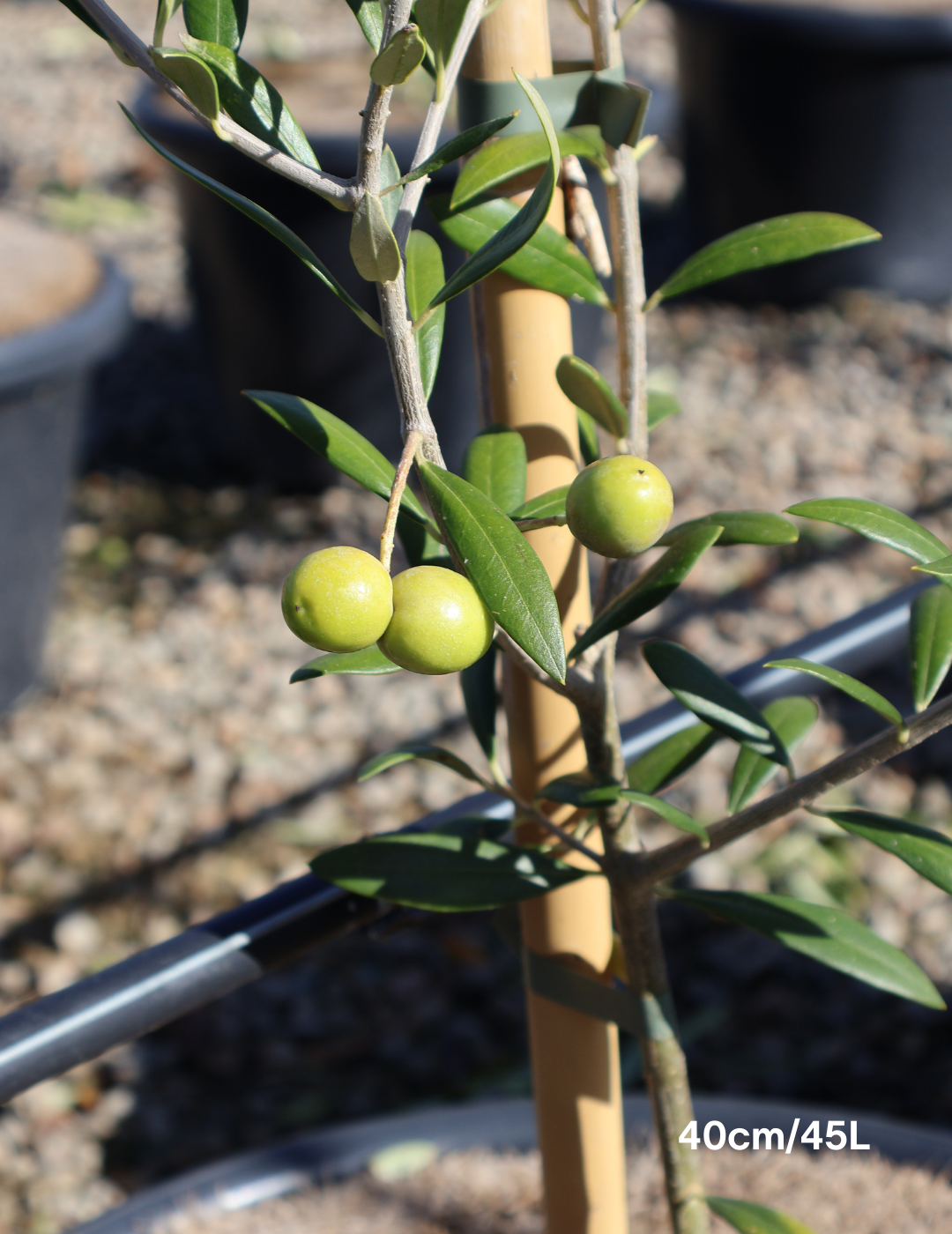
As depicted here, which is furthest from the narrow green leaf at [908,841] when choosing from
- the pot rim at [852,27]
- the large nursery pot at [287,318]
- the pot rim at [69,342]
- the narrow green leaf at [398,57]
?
the pot rim at [852,27]

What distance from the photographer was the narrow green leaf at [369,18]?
401 mm

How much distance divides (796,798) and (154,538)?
6.57ft

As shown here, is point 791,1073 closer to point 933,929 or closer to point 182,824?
point 933,929

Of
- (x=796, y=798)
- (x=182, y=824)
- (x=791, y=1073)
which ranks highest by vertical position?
(x=796, y=798)

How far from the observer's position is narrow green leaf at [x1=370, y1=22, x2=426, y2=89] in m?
0.32

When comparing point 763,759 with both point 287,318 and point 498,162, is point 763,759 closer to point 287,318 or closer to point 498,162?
point 498,162

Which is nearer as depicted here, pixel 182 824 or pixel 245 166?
pixel 182 824

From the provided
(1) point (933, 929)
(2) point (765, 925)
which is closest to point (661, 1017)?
(2) point (765, 925)

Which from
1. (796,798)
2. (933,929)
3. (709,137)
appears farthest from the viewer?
(709,137)

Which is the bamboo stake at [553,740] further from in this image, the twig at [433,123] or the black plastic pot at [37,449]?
the black plastic pot at [37,449]

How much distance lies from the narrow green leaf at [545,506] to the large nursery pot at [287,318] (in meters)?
1.75

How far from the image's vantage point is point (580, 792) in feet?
1.66

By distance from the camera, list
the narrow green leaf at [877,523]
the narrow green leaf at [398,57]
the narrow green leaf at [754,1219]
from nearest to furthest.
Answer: the narrow green leaf at [398,57] → the narrow green leaf at [877,523] → the narrow green leaf at [754,1219]

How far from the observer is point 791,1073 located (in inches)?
57.9
